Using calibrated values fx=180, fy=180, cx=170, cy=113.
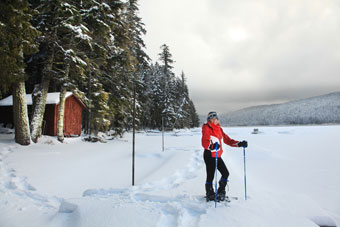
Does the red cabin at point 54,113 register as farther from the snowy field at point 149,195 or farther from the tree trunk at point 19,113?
the snowy field at point 149,195

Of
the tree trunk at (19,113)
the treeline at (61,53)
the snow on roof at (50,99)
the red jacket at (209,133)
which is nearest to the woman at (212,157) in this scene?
the red jacket at (209,133)

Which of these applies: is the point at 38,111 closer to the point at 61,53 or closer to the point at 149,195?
the point at 61,53

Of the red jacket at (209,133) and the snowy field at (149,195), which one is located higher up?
the red jacket at (209,133)

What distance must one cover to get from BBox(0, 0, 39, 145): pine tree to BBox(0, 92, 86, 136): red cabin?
204 inches

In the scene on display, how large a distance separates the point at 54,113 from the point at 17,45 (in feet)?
25.8

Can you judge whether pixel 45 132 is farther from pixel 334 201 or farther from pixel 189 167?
pixel 334 201

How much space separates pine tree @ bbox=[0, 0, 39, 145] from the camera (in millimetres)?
6742

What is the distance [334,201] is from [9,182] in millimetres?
8562

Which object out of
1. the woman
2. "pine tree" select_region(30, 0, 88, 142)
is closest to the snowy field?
the woman

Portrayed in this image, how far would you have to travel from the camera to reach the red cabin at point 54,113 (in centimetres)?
1457

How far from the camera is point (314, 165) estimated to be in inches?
297

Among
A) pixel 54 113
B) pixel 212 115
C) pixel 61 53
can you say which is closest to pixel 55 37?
pixel 61 53

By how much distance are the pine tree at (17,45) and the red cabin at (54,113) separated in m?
5.17

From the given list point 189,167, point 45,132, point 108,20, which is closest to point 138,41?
point 108,20
